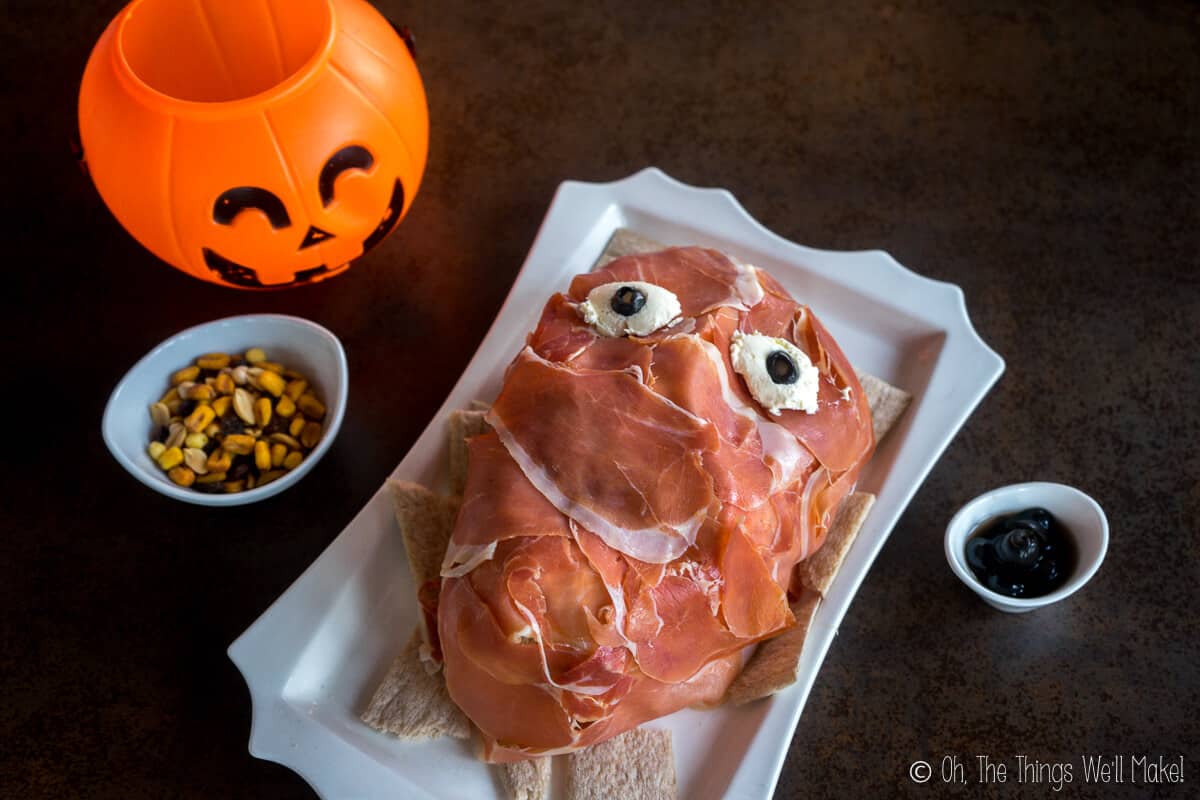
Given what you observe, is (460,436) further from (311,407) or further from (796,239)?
(796,239)

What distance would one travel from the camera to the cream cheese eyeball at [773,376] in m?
1.49

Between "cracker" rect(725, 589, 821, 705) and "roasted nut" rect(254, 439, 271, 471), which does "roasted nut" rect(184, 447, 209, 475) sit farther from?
"cracker" rect(725, 589, 821, 705)

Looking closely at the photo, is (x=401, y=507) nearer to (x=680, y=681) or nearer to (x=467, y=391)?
(x=467, y=391)

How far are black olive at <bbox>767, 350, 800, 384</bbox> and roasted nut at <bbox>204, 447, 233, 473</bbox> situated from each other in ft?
2.92

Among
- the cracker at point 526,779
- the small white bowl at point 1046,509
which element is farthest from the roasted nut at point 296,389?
the small white bowl at point 1046,509

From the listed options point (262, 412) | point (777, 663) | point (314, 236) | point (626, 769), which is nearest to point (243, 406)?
point (262, 412)

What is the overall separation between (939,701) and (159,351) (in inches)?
56.5

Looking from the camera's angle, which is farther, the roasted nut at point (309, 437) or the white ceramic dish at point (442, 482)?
the roasted nut at point (309, 437)

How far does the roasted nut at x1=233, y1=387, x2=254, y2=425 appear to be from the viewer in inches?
64.6

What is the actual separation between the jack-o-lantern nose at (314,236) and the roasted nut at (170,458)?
392 mm

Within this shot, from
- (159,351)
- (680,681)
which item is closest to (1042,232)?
(680,681)

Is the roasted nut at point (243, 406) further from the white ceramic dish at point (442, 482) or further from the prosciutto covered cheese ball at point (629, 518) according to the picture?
the prosciutto covered cheese ball at point (629, 518)

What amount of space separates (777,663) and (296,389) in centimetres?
93

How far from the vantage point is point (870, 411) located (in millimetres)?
1706
